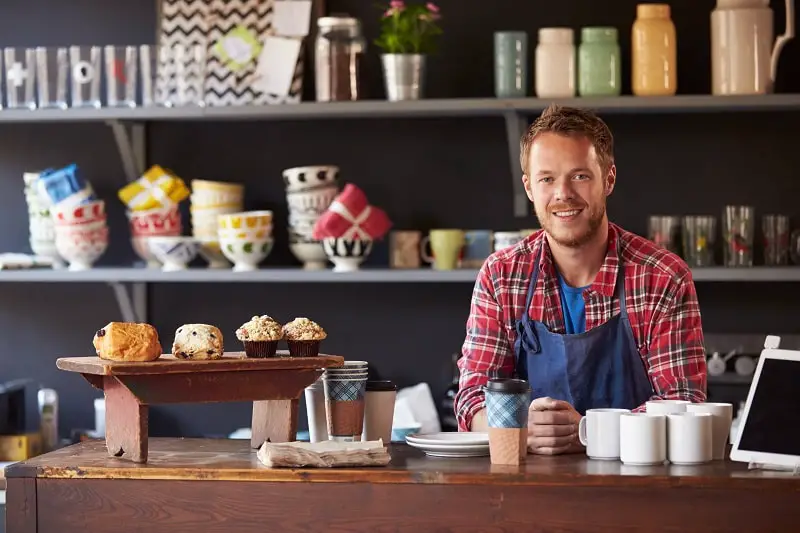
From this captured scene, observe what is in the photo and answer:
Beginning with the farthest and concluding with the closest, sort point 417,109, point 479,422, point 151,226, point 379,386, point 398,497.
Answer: point 151,226, point 417,109, point 479,422, point 379,386, point 398,497

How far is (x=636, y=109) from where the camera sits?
132 inches

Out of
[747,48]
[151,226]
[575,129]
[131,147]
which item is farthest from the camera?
[131,147]

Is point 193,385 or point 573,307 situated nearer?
point 193,385

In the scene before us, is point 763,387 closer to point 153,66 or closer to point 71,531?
point 71,531

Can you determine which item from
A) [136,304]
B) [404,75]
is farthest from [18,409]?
[404,75]

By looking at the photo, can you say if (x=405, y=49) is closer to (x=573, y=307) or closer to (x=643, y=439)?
(x=573, y=307)

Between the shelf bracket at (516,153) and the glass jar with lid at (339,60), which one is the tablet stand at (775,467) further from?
the glass jar with lid at (339,60)

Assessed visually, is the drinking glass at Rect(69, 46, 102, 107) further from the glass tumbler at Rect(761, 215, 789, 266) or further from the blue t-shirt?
the glass tumbler at Rect(761, 215, 789, 266)

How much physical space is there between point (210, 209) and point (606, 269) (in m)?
1.42

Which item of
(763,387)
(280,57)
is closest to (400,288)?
(280,57)

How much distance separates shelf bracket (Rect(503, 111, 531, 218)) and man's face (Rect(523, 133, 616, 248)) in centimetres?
87

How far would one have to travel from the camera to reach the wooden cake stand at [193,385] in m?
1.96

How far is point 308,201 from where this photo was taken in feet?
11.5

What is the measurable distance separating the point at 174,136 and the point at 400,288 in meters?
0.82
